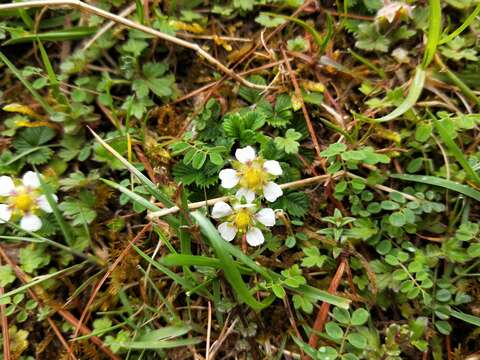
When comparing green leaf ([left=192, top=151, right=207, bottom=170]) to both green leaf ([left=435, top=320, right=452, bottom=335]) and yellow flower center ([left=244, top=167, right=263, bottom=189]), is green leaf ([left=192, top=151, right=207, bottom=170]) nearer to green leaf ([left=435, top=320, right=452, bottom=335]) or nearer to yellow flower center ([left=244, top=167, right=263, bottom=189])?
yellow flower center ([left=244, top=167, right=263, bottom=189])

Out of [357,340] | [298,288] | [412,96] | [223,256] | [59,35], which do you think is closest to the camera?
[223,256]

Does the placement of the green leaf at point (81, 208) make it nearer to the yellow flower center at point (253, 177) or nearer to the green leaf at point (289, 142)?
the yellow flower center at point (253, 177)

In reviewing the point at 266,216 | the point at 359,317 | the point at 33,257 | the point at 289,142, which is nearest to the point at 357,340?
the point at 359,317

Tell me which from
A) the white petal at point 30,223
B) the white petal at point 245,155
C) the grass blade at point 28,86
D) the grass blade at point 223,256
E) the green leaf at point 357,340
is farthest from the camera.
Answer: the grass blade at point 28,86

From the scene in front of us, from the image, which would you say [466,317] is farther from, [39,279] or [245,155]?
[39,279]

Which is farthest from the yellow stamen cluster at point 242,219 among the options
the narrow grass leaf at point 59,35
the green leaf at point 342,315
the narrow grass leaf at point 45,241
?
the narrow grass leaf at point 59,35

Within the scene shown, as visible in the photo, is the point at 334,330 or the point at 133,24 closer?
the point at 334,330
